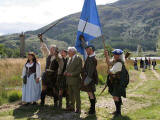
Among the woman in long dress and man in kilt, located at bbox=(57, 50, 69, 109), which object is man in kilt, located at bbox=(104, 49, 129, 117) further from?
the woman in long dress

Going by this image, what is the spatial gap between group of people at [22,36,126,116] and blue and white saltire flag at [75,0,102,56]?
8.2 inches

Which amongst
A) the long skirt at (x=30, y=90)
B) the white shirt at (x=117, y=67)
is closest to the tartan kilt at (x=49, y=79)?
the long skirt at (x=30, y=90)

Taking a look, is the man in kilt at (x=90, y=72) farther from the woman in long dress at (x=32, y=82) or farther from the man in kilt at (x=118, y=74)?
the woman in long dress at (x=32, y=82)

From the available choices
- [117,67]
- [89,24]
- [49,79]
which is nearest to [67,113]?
[49,79]

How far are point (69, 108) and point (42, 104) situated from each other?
3.41 ft

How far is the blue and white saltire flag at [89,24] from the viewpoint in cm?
661

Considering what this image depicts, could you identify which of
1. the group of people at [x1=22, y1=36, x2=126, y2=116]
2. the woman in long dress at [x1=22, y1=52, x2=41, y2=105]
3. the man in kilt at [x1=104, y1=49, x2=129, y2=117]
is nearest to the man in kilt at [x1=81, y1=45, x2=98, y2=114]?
the group of people at [x1=22, y1=36, x2=126, y2=116]

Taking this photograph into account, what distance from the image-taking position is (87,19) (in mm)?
6805

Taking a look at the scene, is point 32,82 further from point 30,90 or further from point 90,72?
point 90,72

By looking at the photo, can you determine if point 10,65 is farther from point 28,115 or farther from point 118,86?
point 118,86

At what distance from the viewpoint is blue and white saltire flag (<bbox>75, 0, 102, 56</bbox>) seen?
6613 millimetres

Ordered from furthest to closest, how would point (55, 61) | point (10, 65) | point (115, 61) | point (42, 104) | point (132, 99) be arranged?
1. point (10, 65)
2. point (132, 99)
3. point (42, 104)
4. point (55, 61)
5. point (115, 61)

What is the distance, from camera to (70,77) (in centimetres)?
593

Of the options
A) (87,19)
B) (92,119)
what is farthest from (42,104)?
(87,19)
